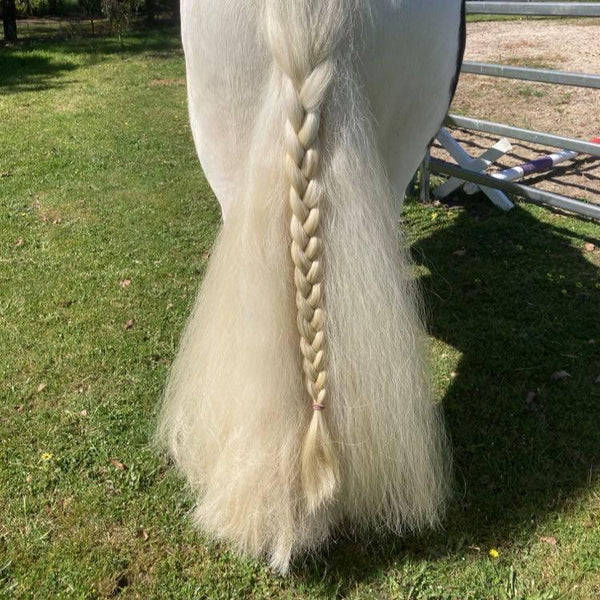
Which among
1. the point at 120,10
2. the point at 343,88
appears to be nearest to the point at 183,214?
the point at 343,88

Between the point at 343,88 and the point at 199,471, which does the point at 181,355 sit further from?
the point at 343,88

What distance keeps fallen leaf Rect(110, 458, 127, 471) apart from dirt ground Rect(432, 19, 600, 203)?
3.67 m

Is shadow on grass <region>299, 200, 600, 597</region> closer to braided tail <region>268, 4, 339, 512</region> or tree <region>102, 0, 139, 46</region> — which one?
braided tail <region>268, 4, 339, 512</region>

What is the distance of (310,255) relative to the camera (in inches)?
57.4

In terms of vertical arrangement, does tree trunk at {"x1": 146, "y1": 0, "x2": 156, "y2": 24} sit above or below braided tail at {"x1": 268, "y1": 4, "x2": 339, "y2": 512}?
below

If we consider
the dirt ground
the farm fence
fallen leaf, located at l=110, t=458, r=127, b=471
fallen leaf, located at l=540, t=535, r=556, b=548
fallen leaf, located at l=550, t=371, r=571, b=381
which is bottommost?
fallen leaf, located at l=110, t=458, r=127, b=471

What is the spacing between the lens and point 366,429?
1658 mm

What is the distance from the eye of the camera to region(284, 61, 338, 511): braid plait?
133 cm

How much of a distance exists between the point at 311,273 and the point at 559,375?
168cm

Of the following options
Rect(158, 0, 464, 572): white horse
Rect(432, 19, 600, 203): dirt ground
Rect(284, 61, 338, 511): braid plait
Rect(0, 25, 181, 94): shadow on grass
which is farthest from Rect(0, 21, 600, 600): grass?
Rect(0, 25, 181, 94): shadow on grass

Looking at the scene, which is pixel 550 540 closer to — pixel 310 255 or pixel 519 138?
pixel 310 255

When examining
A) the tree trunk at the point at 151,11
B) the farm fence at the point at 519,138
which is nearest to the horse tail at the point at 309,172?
the farm fence at the point at 519,138

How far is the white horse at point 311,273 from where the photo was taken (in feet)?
4.50

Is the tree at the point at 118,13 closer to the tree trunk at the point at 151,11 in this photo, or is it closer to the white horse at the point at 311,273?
the tree trunk at the point at 151,11
